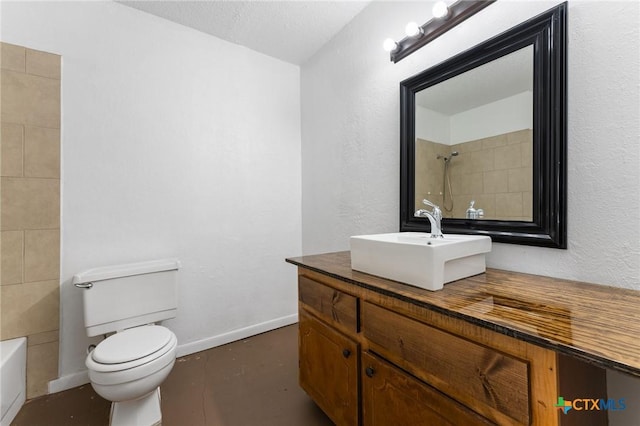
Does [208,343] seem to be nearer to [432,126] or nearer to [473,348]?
[473,348]

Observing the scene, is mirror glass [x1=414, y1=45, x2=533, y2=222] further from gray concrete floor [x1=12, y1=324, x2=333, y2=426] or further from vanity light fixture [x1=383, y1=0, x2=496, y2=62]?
gray concrete floor [x1=12, y1=324, x2=333, y2=426]

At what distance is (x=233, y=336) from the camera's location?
7.64ft

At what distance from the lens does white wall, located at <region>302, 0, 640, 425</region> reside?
0.92 meters

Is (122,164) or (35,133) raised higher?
(35,133)

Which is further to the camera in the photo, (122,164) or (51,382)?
(122,164)

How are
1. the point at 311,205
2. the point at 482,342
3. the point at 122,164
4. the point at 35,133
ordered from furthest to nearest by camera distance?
the point at 311,205
the point at 122,164
the point at 35,133
the point at 482,342

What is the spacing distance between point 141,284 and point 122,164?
32.6 inches

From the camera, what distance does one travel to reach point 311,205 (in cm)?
258

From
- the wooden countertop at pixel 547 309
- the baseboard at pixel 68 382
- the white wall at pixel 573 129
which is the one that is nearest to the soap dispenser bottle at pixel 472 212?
the white wall at pixel 573 129

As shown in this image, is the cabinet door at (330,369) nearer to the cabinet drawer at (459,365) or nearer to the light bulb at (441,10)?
the cabinet drawer at (459,365)

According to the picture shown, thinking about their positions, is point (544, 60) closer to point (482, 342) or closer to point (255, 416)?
point (482, 342)

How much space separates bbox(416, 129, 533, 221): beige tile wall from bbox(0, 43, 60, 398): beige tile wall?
7.29ft

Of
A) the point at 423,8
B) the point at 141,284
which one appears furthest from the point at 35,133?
the point at 423,8

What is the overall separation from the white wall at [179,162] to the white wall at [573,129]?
2.40 ft
